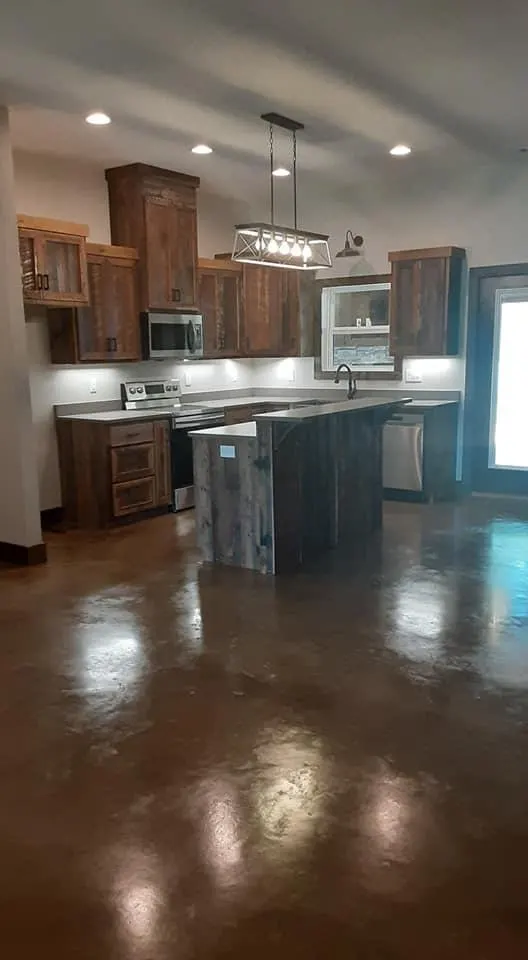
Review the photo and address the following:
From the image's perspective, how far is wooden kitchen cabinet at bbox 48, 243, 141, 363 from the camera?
623cm

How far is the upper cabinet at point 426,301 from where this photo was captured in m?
7.07

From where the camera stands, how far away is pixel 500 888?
2.15 meters

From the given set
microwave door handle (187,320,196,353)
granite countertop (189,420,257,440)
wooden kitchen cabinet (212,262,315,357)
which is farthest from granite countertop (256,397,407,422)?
wooden kitchen cabinet (212,262,315,357)

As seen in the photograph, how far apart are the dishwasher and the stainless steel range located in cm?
159

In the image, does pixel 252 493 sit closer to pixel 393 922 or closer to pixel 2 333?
pixel 2 333

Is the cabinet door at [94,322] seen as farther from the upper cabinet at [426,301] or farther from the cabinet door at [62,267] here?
the upper cabinet at [426,301]

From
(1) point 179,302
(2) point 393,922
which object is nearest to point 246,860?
(2) point 393,922

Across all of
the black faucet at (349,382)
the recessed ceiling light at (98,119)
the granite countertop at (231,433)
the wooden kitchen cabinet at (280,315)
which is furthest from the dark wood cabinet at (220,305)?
the granite countertop at (231,433)

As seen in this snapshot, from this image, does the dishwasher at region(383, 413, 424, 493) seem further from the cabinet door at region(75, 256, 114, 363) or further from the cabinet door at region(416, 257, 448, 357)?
the cabinet door at region(75, 256, 114, 363)

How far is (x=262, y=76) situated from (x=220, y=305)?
357cm

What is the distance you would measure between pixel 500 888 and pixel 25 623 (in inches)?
116

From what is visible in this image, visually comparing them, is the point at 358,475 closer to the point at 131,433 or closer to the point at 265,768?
the point at 131,433

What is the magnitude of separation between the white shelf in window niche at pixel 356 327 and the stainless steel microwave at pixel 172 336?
1.54 m

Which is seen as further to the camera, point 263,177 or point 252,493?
point 263,177
